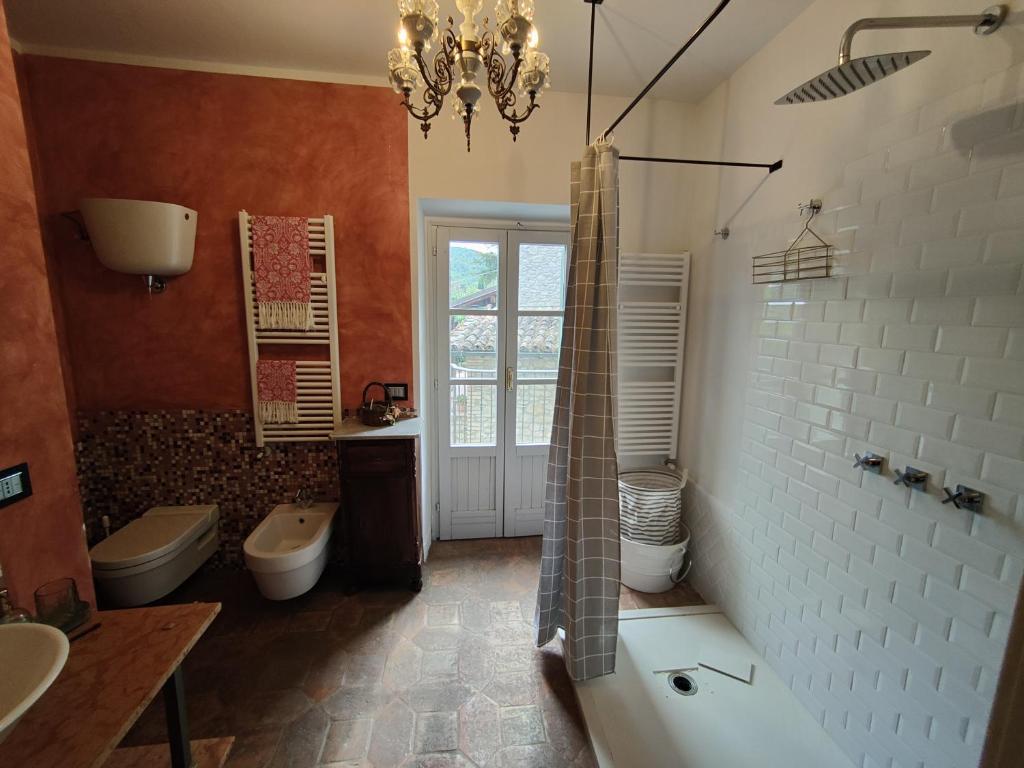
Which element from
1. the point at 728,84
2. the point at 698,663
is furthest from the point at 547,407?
the point at 728,84

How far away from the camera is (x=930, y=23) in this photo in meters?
1.03

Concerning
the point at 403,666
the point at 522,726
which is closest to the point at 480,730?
the point at 522,726

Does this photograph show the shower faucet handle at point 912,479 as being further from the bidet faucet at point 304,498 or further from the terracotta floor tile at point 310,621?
the bidet faucet at point 304,498

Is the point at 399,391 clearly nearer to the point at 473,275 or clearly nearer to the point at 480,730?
the point at 473,275

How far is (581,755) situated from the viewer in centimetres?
157

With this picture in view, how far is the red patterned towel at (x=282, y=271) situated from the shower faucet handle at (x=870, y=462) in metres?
2.61

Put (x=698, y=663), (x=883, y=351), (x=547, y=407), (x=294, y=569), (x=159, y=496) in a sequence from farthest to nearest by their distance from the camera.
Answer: (x=547, y=407) → (x=159, y=496) → (x=294, y=569) → (x=698, y=663) → (x=883, y=351)

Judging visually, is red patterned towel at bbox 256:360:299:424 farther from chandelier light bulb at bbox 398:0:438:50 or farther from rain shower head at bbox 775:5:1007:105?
rain shower head at bbox 775:5:1007:105

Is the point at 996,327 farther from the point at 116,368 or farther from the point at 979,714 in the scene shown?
the point at 116,368

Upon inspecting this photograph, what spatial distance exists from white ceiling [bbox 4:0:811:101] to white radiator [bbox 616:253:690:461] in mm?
954

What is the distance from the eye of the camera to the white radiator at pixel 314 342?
2.29 m

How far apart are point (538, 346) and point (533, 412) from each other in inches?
18.7

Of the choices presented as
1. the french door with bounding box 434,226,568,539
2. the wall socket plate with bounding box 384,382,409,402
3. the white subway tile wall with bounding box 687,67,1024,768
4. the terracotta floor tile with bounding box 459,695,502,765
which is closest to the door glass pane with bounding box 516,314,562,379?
the french door with bounding box 434,226,568,539

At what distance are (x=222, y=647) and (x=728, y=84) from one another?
12.6 feet
